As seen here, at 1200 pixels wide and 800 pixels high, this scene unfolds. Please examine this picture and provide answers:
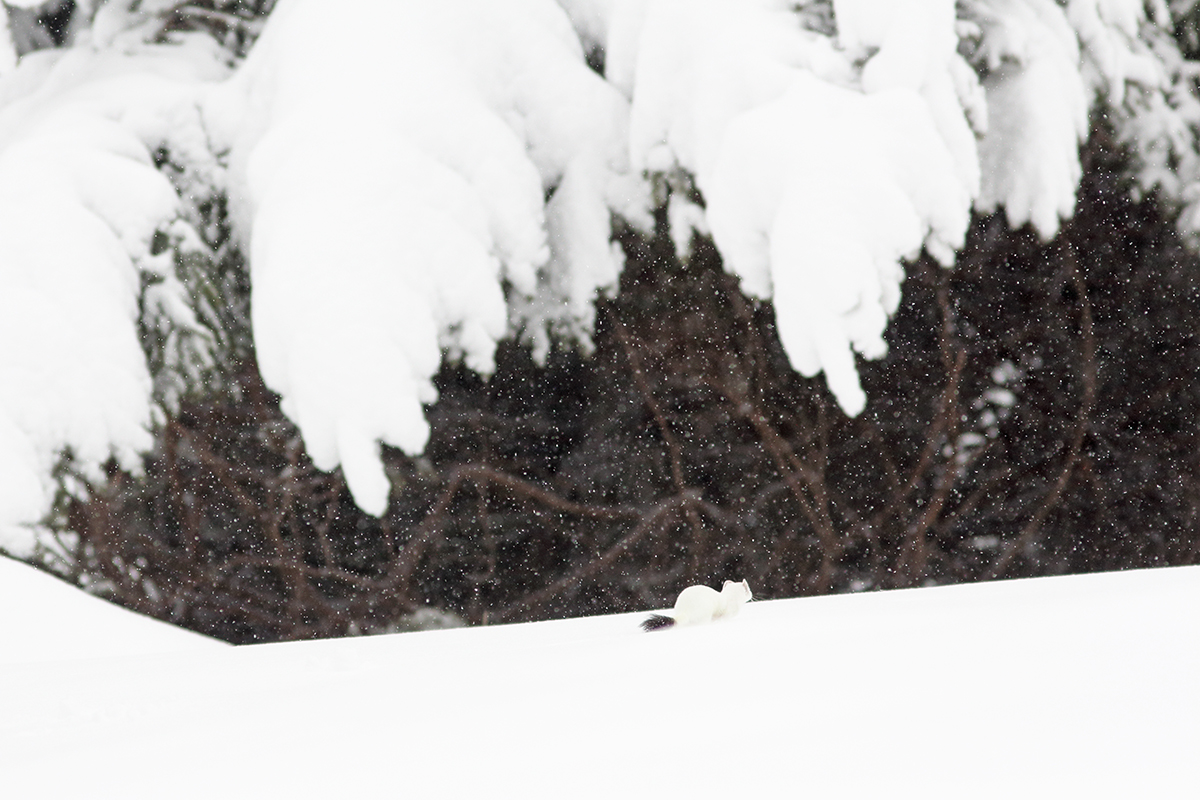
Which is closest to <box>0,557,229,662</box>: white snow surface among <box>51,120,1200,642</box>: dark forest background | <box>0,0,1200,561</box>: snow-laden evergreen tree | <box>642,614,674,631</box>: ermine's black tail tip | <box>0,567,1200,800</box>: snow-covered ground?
<box>0,0,1200,561</box>: snow-laden evergreen tree

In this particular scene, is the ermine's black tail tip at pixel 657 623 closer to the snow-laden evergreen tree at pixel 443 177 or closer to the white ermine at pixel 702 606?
the white ermine at pixel 702 606

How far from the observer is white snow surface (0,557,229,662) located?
72.9 inches

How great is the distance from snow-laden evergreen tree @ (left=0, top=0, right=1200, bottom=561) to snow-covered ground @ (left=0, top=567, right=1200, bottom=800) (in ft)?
1.48

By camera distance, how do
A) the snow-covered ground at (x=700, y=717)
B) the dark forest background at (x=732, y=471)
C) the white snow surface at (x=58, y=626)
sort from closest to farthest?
the snow-covered ground at (x=700, y=717), the white snow surface at (x=58, y=626), the dark forest background at (x=732, y=471)

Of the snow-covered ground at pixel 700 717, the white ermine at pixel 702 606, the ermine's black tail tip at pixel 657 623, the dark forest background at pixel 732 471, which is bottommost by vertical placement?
the dark forest background at pixel 732 471

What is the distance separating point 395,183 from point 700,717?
1124 millimetres

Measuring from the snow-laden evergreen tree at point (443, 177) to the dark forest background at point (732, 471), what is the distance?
0.30 metres

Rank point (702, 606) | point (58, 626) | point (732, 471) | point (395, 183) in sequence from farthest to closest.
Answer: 1. point (732, 471)
2. point (58, 626)
3. point (395, 183)
4. point (702, 606)

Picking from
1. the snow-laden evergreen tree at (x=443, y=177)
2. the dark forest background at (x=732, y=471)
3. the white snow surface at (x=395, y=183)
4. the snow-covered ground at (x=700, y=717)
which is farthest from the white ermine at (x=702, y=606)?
the dark forest background at (x=732, y=471)

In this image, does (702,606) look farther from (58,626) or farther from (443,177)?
(58,626)

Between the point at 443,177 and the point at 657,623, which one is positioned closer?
the point at 657,623

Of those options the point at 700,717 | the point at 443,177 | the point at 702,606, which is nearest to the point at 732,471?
the point at 702,606

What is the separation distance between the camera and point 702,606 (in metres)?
1.40

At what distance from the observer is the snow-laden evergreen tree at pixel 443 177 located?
1387 millimetres
